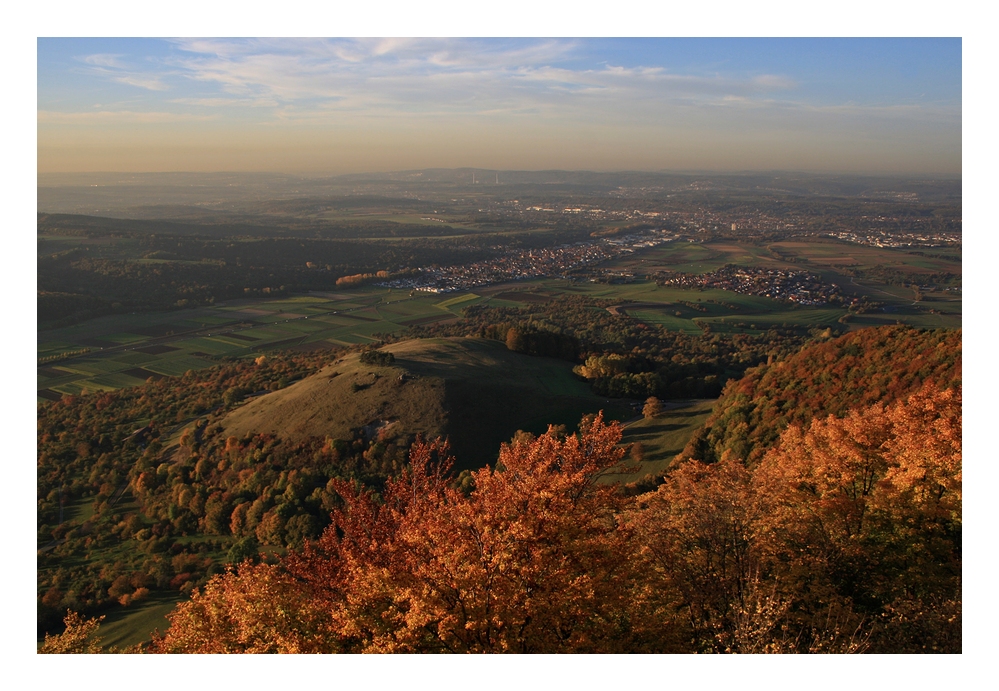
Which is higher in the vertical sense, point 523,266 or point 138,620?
point 523,266

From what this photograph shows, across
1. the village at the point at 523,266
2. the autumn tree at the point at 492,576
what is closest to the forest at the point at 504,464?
the autumn tree at the point at 492,576

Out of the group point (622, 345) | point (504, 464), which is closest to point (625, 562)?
point (504, 464)

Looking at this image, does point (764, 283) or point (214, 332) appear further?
point (764, 283)

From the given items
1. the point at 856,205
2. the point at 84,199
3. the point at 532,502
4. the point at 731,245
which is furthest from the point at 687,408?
the point at 84,199

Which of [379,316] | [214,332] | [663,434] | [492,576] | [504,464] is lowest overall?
[663,434]

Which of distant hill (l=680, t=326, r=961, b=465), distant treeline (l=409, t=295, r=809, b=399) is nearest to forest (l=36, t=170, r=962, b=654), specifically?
distant hill (l=680, t=326, r=961, b=465)

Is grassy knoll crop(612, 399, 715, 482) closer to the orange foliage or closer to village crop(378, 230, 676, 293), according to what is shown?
the orange foliage

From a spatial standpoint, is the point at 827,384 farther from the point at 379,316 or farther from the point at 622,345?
the point at 379,316
